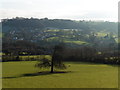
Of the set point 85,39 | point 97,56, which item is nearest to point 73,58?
point 97,56

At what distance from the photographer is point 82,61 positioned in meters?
92.1

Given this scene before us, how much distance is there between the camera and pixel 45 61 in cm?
6078

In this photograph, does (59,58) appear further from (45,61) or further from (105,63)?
(105,63)

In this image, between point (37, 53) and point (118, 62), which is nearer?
point (118, 62)

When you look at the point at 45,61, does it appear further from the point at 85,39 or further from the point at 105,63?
the point at 85,39

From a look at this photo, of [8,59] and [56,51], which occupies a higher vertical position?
[56,51]

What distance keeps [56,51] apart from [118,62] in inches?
Answer: 1156

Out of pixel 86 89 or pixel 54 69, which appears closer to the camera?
pixel 86 89

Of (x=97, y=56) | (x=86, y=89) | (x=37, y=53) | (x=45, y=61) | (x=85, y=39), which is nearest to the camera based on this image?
(x=86, y=89)

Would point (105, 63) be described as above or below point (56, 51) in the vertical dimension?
below

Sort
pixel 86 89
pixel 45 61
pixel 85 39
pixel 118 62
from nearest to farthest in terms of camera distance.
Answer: pixel 86 89, pixel 45 61, pixel 118 62, pixel 85 39

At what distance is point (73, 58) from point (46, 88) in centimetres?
6245

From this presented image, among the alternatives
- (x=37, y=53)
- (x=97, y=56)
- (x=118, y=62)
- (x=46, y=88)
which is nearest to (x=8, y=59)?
(x=37, y=53)

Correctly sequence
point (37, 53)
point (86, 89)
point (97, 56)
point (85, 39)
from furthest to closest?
point (85, 39), point (37, 53), point (97, 56), point (86, 89)
